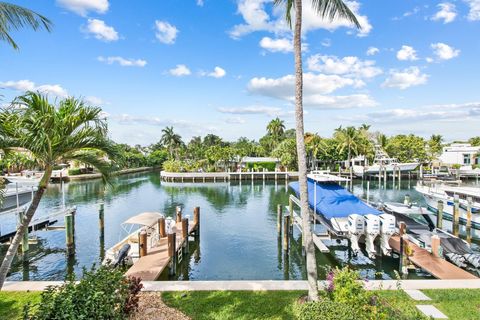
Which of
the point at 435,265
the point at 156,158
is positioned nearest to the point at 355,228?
the point at 435,265

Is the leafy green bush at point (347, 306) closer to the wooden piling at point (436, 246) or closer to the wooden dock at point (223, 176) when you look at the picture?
the wooden piling at point (436, 246)

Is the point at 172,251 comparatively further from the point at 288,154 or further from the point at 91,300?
the point at 288,154

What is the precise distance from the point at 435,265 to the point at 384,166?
47.5m

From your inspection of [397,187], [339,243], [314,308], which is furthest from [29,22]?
[397,187]

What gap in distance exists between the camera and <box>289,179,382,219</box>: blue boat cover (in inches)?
684

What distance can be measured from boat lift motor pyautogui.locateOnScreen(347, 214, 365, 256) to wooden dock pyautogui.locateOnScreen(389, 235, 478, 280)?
74.6 inches

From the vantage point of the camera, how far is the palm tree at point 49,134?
21.8 feet

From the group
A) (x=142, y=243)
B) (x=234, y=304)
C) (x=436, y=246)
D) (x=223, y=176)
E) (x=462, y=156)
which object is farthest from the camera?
(x=462, y=156)

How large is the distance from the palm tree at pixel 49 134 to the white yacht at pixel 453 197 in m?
25.6

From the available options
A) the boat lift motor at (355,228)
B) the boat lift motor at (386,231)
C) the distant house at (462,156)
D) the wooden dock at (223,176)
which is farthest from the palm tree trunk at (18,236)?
the distant house at (462,156)

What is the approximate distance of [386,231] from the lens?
50.1 feet

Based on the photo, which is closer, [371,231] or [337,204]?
[371,231]

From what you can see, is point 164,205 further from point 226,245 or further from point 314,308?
point 314,308

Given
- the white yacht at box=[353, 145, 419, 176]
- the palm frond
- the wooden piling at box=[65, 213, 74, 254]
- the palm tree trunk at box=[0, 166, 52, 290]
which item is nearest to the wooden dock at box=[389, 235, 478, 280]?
the palm frond
